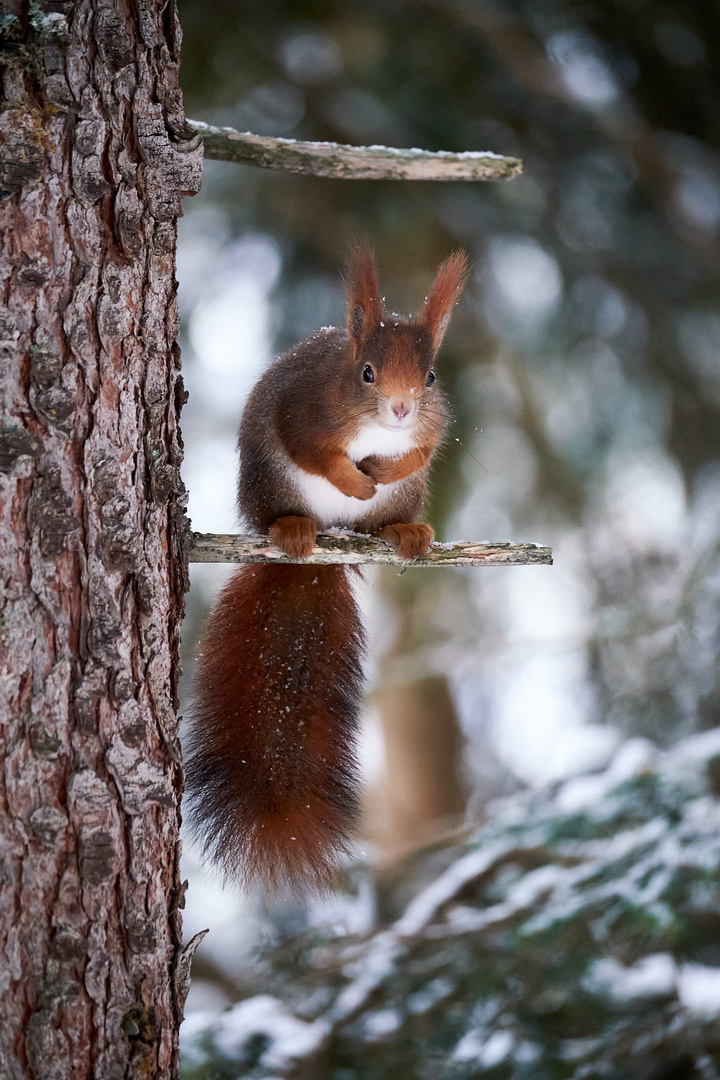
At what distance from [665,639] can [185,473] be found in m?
1.80

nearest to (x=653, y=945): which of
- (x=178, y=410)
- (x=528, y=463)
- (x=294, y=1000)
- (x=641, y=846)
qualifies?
(x=641, y=846)

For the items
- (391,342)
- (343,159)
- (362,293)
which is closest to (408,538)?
(391,342)

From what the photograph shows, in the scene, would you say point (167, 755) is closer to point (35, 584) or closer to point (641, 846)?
point (35, 584)

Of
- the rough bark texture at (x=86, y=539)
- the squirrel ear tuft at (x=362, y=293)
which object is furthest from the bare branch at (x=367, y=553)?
the squirrel ear tuft at (x=362, y=293)

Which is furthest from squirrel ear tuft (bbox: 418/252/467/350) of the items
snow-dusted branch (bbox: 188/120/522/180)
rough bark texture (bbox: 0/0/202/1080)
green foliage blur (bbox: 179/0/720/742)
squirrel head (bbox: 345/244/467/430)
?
green foliage blur (bbox: 179/0/720/742)

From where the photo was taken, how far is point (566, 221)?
10.6ft

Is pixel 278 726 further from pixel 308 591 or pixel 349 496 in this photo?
pixel 349 496

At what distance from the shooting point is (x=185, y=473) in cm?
354

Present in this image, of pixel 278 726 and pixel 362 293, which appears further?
pixel 362 293

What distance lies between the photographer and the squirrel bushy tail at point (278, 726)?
1.61m

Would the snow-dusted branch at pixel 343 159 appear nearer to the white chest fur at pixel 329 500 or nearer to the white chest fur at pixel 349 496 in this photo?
the white chest fur at pixel 349 496

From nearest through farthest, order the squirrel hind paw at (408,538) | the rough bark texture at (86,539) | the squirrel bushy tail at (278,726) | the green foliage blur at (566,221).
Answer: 1. the rough bark texture at (86,539)
2. the squirrel bushy tail at (278,726)
3. the squirrel hind paw at (408,538)
4. the green foliage blur at (566,221)

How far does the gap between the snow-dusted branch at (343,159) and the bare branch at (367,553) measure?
655mm

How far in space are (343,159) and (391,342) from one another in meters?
0.36
